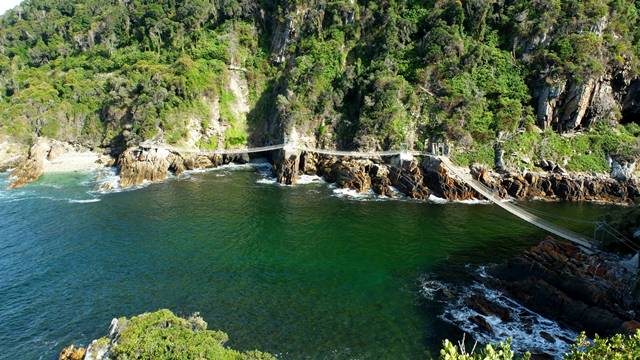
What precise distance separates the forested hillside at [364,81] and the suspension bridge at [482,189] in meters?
2.18

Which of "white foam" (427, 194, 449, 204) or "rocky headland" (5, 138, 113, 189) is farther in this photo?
"rocky headland" (5, 138, 113, 189)

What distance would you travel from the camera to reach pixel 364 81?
68562 mm

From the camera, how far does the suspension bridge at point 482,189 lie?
37219 millimetres

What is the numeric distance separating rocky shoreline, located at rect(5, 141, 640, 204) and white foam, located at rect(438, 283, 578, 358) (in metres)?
25.5

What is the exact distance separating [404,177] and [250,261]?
2850cm

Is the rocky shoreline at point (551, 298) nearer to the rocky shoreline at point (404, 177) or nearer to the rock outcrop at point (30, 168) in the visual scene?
Answer: the rocky shoreline at point (404, 177)

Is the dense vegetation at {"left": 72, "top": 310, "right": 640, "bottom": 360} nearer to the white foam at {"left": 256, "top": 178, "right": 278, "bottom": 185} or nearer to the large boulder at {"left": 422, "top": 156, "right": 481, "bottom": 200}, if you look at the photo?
the large boulder at {"left": 422, "top": 156, "right": 481, "bottom": 200}

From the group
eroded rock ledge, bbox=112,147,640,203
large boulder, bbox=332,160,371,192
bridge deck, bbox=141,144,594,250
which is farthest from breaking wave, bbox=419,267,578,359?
large boulder, bbox=332,160,371,192

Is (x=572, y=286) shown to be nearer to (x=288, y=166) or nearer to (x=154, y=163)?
(x=288, y=166)

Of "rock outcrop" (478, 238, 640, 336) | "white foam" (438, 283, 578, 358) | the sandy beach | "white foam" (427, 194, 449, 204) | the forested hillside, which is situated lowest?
"white foam" (438, 283, 578, 358)

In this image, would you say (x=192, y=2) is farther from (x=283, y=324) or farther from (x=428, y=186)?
(x=283, y=324)

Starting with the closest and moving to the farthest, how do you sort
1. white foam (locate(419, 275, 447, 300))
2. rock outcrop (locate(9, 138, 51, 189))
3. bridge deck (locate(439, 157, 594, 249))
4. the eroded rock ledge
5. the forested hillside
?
white foam (locate(419, 275, 447, 300)) → bridge deck (locate(439, 157, 594, 249)) → the eroded rock ledge → the forested hillside → rock outcrop (locate(9, 138, 51, 189))

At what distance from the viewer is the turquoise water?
29.1 metres

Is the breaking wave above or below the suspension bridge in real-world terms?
below
